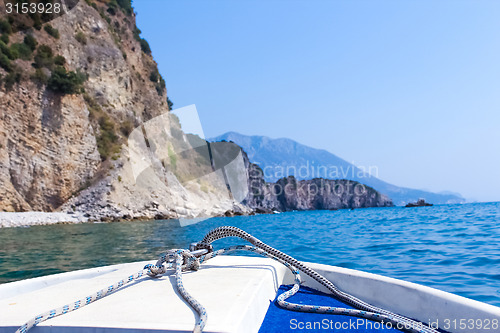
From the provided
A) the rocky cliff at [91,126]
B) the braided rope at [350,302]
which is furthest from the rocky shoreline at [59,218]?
the braided rope at [350,302]

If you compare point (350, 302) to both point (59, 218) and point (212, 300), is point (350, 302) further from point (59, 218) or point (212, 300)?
point (59, 218)

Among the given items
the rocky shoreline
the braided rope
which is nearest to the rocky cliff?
the rocky shoreline

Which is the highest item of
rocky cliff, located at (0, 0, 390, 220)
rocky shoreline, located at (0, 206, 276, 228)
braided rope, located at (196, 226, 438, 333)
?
rocky cliff, located at (0, 0, 390, 220)

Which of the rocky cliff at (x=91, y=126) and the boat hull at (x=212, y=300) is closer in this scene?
the boat hull at (x=212, y=300)

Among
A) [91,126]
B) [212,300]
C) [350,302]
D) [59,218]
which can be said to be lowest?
[59,218]

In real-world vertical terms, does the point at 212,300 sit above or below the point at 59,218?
above

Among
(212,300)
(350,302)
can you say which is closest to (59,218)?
(350,302)

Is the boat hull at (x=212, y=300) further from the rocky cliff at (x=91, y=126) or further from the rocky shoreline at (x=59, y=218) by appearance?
the rocky cliff at (x=91, y=126)

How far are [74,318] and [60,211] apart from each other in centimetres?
2253

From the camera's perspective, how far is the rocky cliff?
65.9ft

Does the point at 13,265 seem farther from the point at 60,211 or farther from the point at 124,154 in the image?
the point at 124,154

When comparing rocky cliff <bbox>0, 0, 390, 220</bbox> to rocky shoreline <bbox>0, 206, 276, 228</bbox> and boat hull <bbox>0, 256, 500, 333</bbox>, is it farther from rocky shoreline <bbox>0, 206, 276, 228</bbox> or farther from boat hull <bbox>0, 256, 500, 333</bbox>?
boat hull <bbox>0, 256, 500, 333</bbox>

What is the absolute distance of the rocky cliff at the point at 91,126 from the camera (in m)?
20.1

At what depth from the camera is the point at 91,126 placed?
24.5m
